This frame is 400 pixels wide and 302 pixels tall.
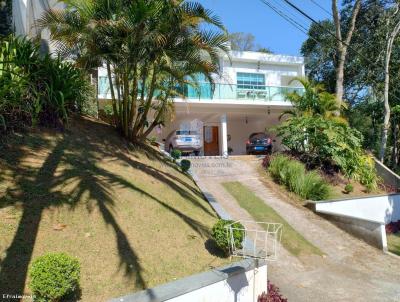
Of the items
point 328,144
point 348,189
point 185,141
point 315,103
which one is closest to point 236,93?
point 185,141

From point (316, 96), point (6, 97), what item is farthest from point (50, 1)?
point (316, 96)

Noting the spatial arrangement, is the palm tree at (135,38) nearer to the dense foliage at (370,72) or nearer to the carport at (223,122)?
the carport at (223,122)

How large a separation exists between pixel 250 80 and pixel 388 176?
399 inches

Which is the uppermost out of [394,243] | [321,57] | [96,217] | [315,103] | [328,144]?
[321,57]

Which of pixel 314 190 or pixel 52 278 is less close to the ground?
pixel 52 278

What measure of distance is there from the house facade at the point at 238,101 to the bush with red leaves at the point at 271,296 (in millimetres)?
13798

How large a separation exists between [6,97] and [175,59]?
4.36 metres

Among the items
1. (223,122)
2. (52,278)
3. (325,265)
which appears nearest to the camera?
(52,278)

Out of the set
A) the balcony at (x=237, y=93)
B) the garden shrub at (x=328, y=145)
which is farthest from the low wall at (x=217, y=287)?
the balcony at (x=237, y=93)

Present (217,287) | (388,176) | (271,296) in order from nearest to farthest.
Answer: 1. (217,287)
2. (271,296)
3. (388,176)

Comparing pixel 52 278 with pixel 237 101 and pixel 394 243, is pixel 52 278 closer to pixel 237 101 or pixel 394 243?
pixel 394 243

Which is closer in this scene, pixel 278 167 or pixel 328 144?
pixel 278 167

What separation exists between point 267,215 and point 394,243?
4.38 metres

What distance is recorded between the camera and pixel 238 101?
2227 centimetres
